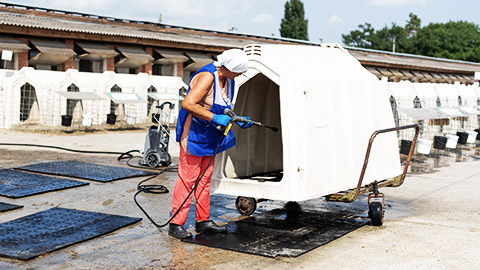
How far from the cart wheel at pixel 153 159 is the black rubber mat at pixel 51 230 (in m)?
4.04

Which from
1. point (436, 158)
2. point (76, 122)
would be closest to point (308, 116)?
point (436, 158)

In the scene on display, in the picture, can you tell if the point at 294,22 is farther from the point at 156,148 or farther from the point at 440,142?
the point at 156,148

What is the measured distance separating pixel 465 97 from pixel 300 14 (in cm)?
6216

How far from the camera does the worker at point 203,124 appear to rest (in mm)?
5720

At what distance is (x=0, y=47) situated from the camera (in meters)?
23.3

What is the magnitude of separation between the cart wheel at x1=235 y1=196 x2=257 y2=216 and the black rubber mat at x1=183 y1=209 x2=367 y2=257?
0.35 ft

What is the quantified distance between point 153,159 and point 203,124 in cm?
556

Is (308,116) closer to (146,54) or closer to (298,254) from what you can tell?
(298,254)

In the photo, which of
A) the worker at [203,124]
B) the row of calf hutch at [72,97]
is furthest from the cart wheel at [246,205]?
the row of calf hutch at [72,97]

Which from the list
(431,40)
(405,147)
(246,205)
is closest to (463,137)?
(405,147)

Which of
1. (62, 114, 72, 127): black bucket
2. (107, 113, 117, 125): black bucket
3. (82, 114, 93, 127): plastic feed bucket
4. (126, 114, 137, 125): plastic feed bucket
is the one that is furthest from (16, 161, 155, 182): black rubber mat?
(126, 114, 137, 125): plastic feed bucket

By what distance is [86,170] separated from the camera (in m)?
10.4

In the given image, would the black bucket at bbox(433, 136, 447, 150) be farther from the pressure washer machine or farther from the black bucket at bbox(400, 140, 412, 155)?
the pressure washer machine

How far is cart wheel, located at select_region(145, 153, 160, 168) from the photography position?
11133 millimetres
